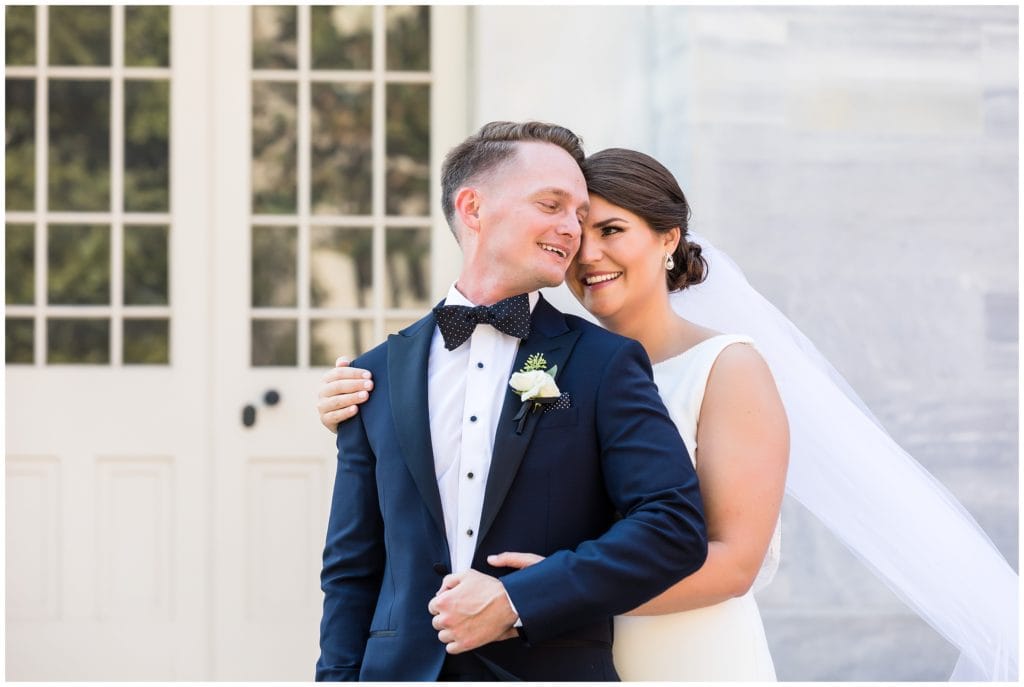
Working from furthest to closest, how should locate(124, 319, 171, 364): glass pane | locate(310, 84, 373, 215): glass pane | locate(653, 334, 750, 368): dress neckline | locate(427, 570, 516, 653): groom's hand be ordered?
locate(310, 84, 373, 215): glass pane
locate(124, 319, 171, 364): glass pane
locate(653, 334, 750, 368): dress neckline
locate(427, 570, 516, 653): groom's hand

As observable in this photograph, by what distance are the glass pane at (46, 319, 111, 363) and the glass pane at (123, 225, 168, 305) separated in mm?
165

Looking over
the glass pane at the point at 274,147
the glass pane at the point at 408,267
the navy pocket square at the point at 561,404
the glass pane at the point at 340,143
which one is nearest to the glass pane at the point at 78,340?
the glass pane at the point at 274,147

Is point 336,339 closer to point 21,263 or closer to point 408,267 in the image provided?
point 408,267

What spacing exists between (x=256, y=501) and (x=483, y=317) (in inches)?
106

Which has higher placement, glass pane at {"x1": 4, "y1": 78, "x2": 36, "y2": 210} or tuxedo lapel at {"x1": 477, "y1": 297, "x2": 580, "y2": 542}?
glass pane at {"x1": 4, "y1": 78, "x2": 36, "y2": 210}

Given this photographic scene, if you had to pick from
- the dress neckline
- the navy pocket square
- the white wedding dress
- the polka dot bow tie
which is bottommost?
the white wedding dress

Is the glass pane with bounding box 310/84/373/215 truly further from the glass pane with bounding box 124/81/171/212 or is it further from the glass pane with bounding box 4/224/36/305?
the glass pane with bounding box 4/224/36/305

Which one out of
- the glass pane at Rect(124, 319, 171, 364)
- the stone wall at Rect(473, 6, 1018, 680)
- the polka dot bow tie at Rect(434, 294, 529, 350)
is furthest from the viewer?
the glass pane at Rect(124, 319, 171, 364)

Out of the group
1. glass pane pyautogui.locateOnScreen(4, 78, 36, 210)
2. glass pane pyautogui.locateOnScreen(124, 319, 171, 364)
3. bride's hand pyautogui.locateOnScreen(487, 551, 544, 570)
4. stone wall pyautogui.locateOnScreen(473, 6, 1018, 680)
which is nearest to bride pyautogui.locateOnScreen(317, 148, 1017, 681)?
bride's hand pyautogui.locateOnScreen(487, 551, 544, 570)

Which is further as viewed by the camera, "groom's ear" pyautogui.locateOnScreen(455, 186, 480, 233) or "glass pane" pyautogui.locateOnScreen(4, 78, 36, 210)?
"glass pane" pyautogui.locateOnScreen(4, 78, 36, 210)

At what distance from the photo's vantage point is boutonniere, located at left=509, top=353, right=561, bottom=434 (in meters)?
2.24

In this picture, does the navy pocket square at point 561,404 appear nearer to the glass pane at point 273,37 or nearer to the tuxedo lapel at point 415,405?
the tuxedo lapel at point 415,405

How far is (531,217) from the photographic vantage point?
2475 millimetres

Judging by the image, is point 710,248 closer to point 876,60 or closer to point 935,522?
point 935,522
